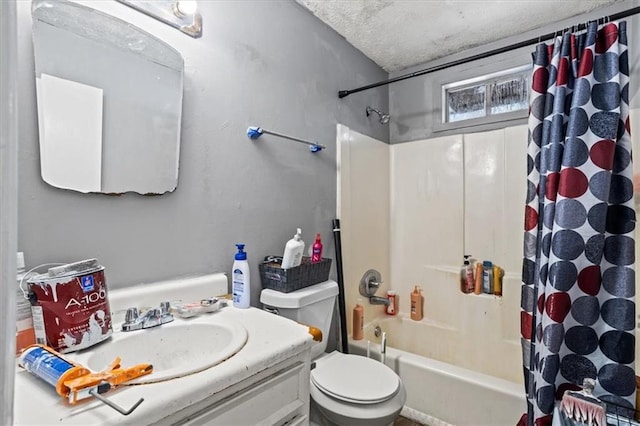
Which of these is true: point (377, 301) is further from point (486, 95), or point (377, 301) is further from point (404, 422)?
point (486, 95)

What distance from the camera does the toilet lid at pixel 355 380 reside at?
50.1 inches

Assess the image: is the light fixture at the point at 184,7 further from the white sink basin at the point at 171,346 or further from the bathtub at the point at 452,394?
the bathtub at the point at 452,394

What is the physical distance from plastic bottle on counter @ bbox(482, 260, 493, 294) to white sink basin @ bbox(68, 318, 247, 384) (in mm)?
1691

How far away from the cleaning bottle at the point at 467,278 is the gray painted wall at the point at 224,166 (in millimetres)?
913

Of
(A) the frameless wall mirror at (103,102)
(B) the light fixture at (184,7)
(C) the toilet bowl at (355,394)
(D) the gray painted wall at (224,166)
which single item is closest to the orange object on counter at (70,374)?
(D) the gray painted wall at (224,166)

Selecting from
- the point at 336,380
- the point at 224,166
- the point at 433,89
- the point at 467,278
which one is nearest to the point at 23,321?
the point at 224,166

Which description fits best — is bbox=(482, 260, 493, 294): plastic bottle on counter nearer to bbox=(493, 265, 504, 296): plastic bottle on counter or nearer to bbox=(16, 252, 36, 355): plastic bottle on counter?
bbox=(493, 265, 504, 296): plastic bottle on counter

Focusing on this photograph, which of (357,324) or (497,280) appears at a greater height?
(497,280)

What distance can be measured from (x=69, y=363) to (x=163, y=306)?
0.40 meters

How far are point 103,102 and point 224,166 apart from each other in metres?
0.47

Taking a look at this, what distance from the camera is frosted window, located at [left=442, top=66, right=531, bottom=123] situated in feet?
6.88

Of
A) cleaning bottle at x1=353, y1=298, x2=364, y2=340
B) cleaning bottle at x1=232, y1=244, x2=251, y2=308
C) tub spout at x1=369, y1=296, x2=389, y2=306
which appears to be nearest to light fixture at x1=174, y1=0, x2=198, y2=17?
cleaning bottle at x1=232, y1=244, x2=251, y2=308

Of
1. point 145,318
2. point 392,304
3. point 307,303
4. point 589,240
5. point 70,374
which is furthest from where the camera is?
point 392,304

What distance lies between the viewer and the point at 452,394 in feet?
5.46
